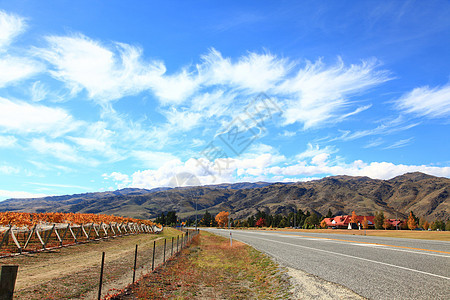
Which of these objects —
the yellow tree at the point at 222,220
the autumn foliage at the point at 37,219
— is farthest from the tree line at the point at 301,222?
the autumn foliage at the point at 37,219

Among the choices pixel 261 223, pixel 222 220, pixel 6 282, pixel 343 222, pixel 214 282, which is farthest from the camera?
pixel 222 220

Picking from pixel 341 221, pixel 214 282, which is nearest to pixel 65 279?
pixel 214 282

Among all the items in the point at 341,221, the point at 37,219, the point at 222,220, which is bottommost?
the point at 222,220

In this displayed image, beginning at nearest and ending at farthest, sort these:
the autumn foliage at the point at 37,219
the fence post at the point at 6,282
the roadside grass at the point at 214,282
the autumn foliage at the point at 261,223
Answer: the fence post at the point at 6,282 → the roadside grass at the point at 214,282 → the autumn foliage at the point at 37,219 → the autumn foliage at the point at 261,223

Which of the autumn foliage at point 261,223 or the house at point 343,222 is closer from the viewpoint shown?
the house at point 343,222

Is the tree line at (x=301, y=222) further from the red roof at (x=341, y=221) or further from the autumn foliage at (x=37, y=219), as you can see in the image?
the autumn foliage at (x=37, y=219)

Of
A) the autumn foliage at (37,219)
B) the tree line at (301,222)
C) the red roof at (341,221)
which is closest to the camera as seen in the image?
the autumn foliage at (37,219)

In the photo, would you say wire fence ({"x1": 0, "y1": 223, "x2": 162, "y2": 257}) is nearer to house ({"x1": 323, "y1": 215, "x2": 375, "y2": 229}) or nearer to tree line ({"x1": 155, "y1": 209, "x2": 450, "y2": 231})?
tree line ({"x1": 155, "y1": 209, "x2": 450, "y2": 231})

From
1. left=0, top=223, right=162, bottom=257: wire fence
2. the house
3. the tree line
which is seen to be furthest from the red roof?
left=0, top=223, right=162, bottom=257: wire fence

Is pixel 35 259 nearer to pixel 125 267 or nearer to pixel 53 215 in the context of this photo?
pixel 125 267

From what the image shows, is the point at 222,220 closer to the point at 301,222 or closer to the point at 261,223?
the point at 261,223

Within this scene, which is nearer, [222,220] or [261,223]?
[261,223]

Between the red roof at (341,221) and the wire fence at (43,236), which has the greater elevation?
the wire fence at (43,236)

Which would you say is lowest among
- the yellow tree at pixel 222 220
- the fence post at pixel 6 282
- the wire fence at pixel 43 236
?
the yellow tree at pixel 222 220
